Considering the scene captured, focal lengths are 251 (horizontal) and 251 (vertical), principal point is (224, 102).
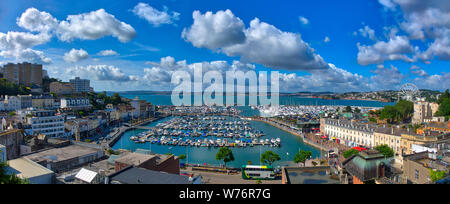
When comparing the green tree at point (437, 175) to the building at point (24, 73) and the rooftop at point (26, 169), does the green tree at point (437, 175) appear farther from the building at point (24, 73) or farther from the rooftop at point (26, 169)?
the building at point (24, 73)

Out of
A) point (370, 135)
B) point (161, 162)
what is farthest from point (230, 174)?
point (370, 135)

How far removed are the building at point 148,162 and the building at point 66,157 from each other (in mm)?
3383

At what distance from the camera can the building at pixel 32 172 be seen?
8.29 metres

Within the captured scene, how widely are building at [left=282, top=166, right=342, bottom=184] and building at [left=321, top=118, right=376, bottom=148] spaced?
21.5 m

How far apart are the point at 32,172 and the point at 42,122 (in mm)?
23735

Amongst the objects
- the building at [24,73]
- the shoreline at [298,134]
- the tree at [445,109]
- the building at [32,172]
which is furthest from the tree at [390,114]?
the building at [24,73]

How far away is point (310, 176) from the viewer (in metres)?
8.44

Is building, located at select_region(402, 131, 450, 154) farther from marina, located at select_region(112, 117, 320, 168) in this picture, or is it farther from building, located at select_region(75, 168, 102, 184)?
building, located at select_region(75, 168, 102, 184)

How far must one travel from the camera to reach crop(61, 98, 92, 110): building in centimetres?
4545

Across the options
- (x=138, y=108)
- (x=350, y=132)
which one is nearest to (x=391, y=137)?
(x=350, y=132)

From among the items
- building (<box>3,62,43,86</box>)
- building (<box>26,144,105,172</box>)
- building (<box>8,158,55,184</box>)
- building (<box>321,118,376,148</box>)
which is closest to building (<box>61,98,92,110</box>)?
building (<box>3,62,43,86</box>)

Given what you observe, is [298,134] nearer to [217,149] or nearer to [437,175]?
[217,149]

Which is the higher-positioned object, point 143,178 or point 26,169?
point 143,178

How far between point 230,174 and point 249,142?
545 inches
